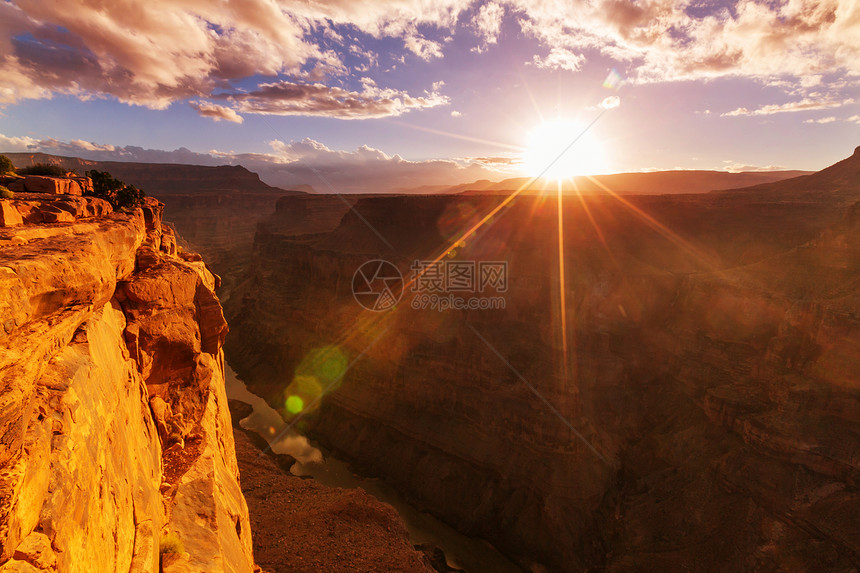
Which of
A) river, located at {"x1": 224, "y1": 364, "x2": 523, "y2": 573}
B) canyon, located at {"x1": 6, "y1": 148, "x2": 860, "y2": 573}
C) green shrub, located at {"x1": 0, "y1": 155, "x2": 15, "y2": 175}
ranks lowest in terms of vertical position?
river, located at {"x1": 224, "y1": 364, "x2": 523, "y2": 573}

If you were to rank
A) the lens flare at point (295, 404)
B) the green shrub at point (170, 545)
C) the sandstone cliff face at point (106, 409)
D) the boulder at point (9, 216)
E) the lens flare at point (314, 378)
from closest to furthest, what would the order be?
1. the sandstone cliff face at point (106, 409)
2. the green shrub at point (170, 545)
3. the boulder at point (9, 216)
4. the lens flare at point (314, 378)
5. the lens flare at point (295, 404)

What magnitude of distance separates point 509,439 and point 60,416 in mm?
24750

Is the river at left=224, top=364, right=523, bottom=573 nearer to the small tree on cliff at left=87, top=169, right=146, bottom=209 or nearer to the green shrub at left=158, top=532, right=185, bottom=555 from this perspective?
the small tree on cliff at left=87, top=169, right=146, bottom=209

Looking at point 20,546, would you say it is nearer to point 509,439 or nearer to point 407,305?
point 509,439

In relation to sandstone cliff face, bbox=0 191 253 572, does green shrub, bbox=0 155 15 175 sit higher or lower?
higher

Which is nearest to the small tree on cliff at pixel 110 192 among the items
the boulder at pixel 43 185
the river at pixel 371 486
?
the boulder at pixel 43 185

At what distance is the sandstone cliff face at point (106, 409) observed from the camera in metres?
3.38

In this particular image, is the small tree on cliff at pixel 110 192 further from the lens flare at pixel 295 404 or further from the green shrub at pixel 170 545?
the lens flare at pixel 295 404

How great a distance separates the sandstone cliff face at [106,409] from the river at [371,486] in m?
16.4

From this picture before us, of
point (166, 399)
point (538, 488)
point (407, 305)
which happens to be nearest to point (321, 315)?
point (407, 305)

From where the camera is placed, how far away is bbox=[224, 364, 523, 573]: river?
21906 millimetres

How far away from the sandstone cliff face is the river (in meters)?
16.4

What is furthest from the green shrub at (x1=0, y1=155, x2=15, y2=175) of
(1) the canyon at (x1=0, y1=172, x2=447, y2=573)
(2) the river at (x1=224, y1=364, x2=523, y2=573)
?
(2) the river at (x1=224, y1=364, x2=523, y2=573)

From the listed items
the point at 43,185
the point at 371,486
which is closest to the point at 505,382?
the point at 371,486
